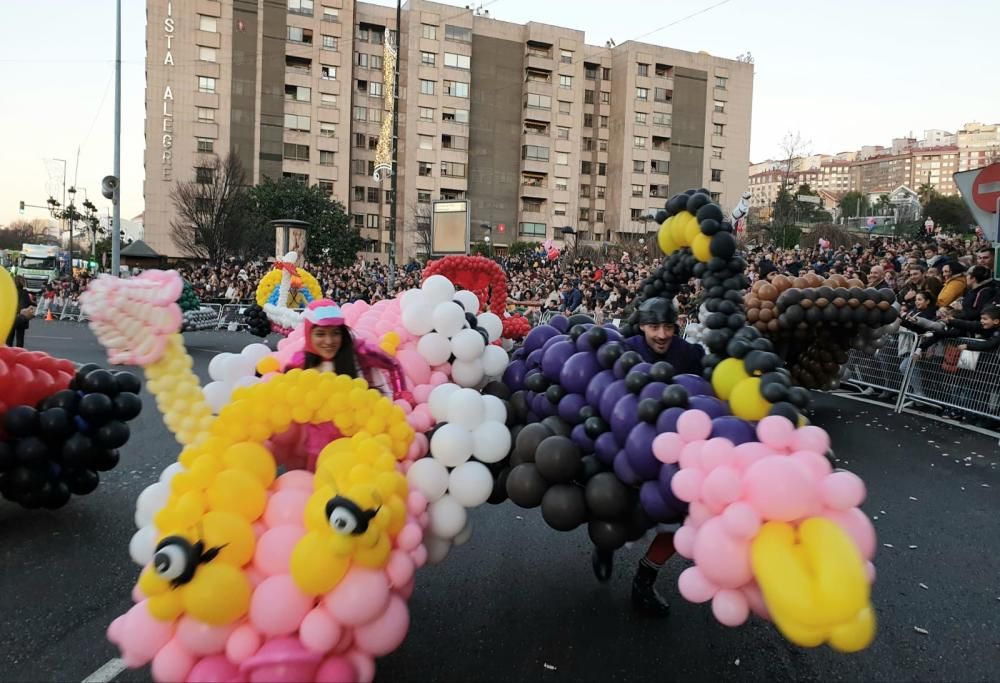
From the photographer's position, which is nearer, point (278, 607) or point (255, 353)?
point (278, 607)

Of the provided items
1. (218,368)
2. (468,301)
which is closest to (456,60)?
(468,301)

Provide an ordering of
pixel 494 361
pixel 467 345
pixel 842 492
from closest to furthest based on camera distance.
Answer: pixel 842 492 < pixel 467 345 < pixel 494 361

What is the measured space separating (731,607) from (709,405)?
861 millimetres

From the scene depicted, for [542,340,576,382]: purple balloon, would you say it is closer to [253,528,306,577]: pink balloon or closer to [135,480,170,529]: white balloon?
[253,528,306,577]: pink balloon

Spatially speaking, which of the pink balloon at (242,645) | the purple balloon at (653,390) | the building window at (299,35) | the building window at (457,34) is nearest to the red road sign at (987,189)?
the purple balloon at (653,390)

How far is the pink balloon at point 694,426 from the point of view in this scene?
2.88 metres

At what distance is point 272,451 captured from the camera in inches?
127

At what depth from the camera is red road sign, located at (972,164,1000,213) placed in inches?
331

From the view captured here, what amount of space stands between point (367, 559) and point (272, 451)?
85cm

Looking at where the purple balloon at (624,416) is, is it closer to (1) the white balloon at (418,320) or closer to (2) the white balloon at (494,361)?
(2) the white balloon at (494,361)

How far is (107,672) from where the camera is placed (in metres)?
3.09

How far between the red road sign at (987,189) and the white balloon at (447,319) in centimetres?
770

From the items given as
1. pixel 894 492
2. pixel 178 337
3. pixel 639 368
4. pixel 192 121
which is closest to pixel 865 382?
pixel 894 492

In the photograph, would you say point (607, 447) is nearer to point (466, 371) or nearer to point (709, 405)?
point (709, 405)
